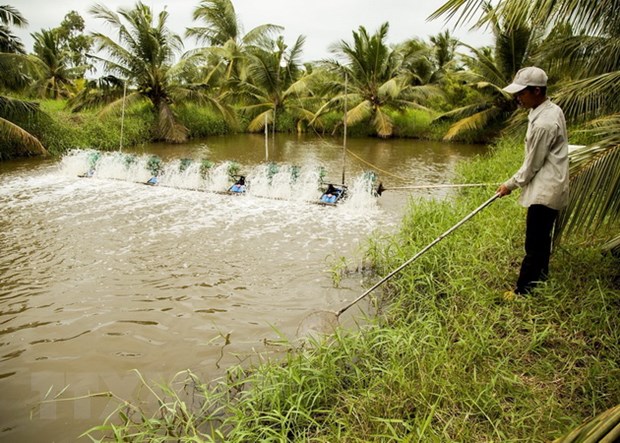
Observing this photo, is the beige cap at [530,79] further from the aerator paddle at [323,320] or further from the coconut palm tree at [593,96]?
the aerator paddle at [323,320]

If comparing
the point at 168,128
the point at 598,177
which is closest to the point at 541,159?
the point at 598,177

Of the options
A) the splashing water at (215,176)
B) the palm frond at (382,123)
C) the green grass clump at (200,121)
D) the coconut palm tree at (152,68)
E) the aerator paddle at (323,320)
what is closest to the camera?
the aerator paddle at (323,320)

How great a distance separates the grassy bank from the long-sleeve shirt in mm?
803

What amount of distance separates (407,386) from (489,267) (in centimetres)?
206

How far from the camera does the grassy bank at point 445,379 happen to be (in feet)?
6.85

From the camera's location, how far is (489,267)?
12.6 ft

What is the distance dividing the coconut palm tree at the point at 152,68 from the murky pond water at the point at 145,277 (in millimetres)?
7339

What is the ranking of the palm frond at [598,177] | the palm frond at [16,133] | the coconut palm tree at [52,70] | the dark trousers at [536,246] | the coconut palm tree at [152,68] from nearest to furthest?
the palm frond at [598,177] → the dark trousers at [536,246] → the palm frond at [16,133] → the coconut palm tree at [152,68] → the coconut palm tree at [52,70]

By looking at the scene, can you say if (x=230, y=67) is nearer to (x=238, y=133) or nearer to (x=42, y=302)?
Answer: (x=238, y=133)

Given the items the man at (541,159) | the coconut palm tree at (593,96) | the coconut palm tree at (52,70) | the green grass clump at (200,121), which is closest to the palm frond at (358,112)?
the green grass clump at (200,121)

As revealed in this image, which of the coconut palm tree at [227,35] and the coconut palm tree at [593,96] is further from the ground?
the coconut palm tree at [227,35]

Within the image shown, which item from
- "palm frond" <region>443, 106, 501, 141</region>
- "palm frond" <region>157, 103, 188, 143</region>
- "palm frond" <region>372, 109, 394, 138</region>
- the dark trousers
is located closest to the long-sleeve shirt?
the dark trousers

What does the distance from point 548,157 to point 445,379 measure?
5.80 ft

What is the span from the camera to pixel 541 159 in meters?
2.79
